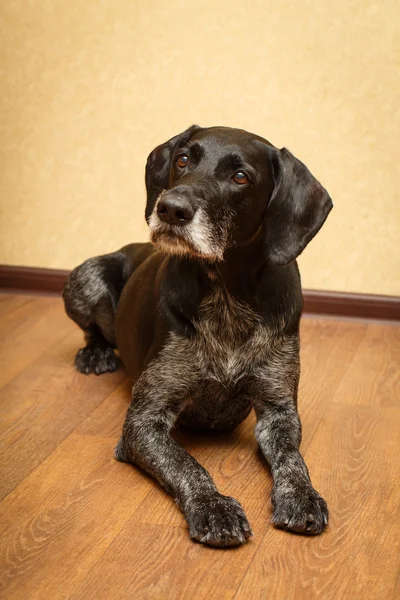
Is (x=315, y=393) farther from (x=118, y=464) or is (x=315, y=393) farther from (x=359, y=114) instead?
(x=359, y=114)

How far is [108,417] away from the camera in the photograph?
339 centimetres

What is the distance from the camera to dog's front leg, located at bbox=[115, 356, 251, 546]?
8.17 ft

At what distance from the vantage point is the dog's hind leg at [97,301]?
3.88 metres

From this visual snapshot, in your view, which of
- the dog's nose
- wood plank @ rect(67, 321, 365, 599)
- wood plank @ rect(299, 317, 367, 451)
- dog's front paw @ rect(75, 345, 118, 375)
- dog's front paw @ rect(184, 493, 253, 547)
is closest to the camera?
wood plank @ rect(67, 321, 365, 599)

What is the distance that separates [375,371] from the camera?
3957 mm

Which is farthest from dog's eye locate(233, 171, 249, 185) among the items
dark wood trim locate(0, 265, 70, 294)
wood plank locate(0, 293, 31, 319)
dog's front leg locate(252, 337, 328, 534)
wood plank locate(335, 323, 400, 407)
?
dark wood trim locate(0, 265, 70, 294)

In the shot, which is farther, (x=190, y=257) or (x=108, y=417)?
(x=108, y=417)

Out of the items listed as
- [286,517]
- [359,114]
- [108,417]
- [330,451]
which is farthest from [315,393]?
[359,114]

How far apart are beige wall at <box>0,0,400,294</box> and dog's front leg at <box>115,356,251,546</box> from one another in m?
1.84

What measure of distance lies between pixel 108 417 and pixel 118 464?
411mm

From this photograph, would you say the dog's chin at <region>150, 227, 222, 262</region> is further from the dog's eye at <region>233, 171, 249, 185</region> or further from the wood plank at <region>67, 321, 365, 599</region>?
the wood plank at <region>67, 321, 365, 599</region>

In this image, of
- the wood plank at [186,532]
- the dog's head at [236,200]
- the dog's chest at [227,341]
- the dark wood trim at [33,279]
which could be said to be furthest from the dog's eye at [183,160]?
the dark wood trim at [33,279]

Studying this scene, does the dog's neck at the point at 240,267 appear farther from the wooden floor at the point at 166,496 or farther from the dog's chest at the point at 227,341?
the wooden floor at the point at 166,496

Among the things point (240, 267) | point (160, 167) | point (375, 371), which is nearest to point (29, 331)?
point (160, 167)
